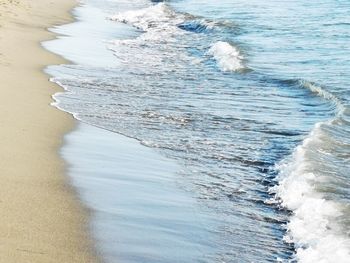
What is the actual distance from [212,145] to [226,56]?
285 inches

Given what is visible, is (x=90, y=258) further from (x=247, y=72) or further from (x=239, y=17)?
(x=239, y=17)

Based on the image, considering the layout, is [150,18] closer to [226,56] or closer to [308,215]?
[226,56]

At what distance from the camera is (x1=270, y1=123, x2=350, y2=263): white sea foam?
194 inches

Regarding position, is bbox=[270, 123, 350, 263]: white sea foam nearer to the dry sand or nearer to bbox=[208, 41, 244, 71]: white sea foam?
the dry sand

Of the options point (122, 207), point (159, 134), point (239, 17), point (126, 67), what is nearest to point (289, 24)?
point (239, 17)

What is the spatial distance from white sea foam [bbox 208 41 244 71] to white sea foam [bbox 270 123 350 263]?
656cm

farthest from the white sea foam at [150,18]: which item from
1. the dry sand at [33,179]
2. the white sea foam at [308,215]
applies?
the white sea foam at [308,215]

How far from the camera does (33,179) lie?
5879 millimetres

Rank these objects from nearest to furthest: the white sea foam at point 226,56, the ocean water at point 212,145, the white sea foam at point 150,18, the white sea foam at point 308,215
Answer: the white sea foam at point 308,215, the ocean water at point 212,145, the white sea foam at point 226,56, the white sea foam at point 150,18

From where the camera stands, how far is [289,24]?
795 inches

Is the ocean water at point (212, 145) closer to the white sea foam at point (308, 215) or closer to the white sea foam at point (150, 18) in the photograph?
the white sea foam at point (308, 215)

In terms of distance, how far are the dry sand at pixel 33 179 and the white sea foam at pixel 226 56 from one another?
384cm

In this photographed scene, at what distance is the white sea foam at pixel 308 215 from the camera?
16.2 ft

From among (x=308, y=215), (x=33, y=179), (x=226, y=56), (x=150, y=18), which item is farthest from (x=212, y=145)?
(x=150, y=18)
